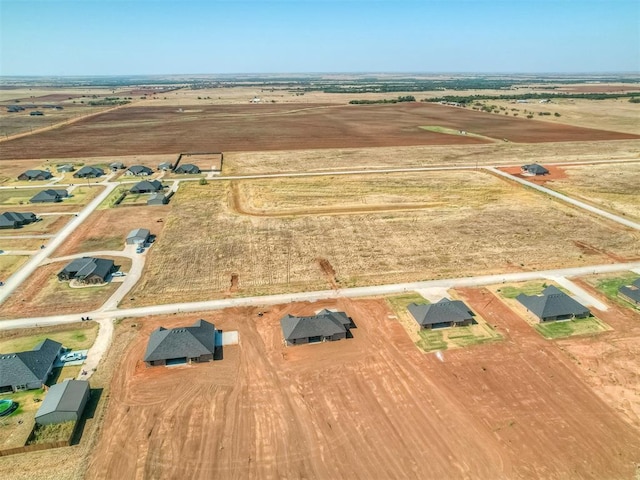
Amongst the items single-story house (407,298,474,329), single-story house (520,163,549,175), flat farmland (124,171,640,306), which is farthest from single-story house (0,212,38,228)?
single-story house (520,163,549,175)

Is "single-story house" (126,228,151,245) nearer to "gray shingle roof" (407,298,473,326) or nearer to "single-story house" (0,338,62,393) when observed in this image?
"single-story house" (0,338,62,393)

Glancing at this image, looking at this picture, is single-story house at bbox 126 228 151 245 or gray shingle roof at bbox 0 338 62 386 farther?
single-story house at bbox 126 228 151 245

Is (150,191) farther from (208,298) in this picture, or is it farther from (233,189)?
(208,298)

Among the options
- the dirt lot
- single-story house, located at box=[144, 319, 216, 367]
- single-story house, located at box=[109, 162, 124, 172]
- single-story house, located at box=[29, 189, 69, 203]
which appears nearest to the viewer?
single-story house, located at box=[144, 319, 216, 367]

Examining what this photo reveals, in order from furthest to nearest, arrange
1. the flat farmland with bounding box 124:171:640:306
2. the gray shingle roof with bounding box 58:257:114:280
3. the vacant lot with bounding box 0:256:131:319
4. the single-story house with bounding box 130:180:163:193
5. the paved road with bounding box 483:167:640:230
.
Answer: the single-story house with bounding box 130:180:163:193 → the paved road with bounding box 483:167:640:230 → the flat farmland with bounding box 124:171:640:306 → the gray shingle roof with bounding box 58:257:114:280 → the vacant lot with bounding box 0:256:131:319

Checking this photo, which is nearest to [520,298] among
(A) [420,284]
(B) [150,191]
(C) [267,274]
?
(A) [420,284]

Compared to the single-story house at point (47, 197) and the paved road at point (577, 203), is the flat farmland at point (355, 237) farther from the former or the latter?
the single-story house at point (47, 197)

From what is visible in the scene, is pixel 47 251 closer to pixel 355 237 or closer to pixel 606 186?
pixel 355 237

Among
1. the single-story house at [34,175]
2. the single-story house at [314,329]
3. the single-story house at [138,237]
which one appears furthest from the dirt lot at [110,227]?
the single-story house at [314,329]
